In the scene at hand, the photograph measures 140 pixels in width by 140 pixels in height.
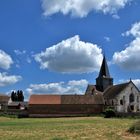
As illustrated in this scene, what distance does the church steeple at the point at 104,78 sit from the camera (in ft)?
369

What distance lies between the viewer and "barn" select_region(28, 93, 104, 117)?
92688 millimetres

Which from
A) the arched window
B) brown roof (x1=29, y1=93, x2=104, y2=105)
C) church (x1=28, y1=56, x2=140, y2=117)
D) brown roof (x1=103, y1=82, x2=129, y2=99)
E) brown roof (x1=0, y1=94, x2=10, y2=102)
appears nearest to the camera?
church (x1=28, y1=56, x2=140, y2=117)

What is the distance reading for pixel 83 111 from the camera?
93562 millimetres

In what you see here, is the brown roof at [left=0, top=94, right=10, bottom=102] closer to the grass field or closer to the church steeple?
the church steeple

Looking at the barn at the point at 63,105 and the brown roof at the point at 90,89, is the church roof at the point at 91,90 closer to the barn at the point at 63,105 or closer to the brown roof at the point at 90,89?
the brown roof at the point at 90,89

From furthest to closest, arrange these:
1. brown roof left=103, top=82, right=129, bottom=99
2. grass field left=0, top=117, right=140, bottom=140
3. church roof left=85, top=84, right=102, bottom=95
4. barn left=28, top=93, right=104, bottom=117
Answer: church roof left=85, top=84, right=102, bottom=95
brown roof left=103, top=82, right=129, bottom=99
barn left=28, top=93, right=104, bottom=117
grass field left=0, top=117, right=140, bottom=140

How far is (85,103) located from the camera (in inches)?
3701

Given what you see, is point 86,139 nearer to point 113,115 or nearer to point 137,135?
point 137,135

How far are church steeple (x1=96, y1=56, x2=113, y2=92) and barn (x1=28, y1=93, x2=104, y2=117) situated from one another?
1664 centimetres

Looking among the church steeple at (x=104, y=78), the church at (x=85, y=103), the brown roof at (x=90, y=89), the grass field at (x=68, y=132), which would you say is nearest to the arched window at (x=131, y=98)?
the church at (x=85, y=103)

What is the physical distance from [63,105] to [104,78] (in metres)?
23.1

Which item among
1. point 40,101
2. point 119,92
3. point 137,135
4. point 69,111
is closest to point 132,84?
point 119,92

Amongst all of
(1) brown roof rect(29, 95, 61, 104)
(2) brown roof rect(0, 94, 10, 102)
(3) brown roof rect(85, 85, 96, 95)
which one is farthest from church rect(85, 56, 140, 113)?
(2) brown roof rect(0, 94, 10, 102)

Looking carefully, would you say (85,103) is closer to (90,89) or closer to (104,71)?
(90,89)
